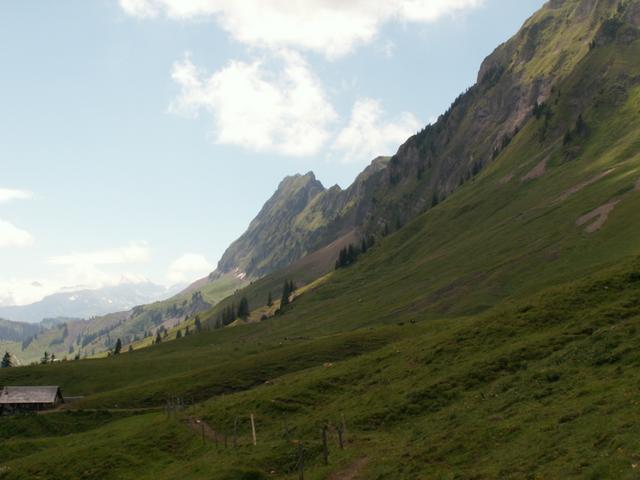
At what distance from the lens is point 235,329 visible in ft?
600

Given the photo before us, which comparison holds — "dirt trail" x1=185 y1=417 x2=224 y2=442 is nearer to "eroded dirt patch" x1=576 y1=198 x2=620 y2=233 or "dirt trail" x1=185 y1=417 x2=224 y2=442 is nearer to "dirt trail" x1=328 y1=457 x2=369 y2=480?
"dirt trail" x1=328 y1=457 x2=369 y2=480

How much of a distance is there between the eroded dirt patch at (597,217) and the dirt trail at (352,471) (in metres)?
108

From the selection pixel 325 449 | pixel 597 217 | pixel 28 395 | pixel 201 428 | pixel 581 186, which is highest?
pixel 581 186

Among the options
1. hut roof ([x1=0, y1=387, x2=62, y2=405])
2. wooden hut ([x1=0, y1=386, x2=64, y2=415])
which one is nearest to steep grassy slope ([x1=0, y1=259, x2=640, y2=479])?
wooden hut ([x1=0, y1=386, x2=64, y2=415])

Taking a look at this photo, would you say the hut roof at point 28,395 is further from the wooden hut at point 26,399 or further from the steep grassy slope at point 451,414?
the steep grassy slope at point 451,414

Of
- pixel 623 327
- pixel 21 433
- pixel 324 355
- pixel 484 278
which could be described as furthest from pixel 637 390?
pixel 484 278

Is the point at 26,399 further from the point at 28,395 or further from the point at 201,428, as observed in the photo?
the point at 201,428

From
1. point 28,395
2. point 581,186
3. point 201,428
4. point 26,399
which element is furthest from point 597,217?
point 26,399

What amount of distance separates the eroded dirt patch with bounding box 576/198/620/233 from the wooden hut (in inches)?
4532

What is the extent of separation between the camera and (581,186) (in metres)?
169

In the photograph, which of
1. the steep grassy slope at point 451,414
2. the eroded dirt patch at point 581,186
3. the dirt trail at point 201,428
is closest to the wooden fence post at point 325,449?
the steep grassy slope at point 451,414

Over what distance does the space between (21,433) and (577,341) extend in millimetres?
67962

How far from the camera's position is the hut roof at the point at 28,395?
319 feet

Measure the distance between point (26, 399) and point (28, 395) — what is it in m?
0.94
